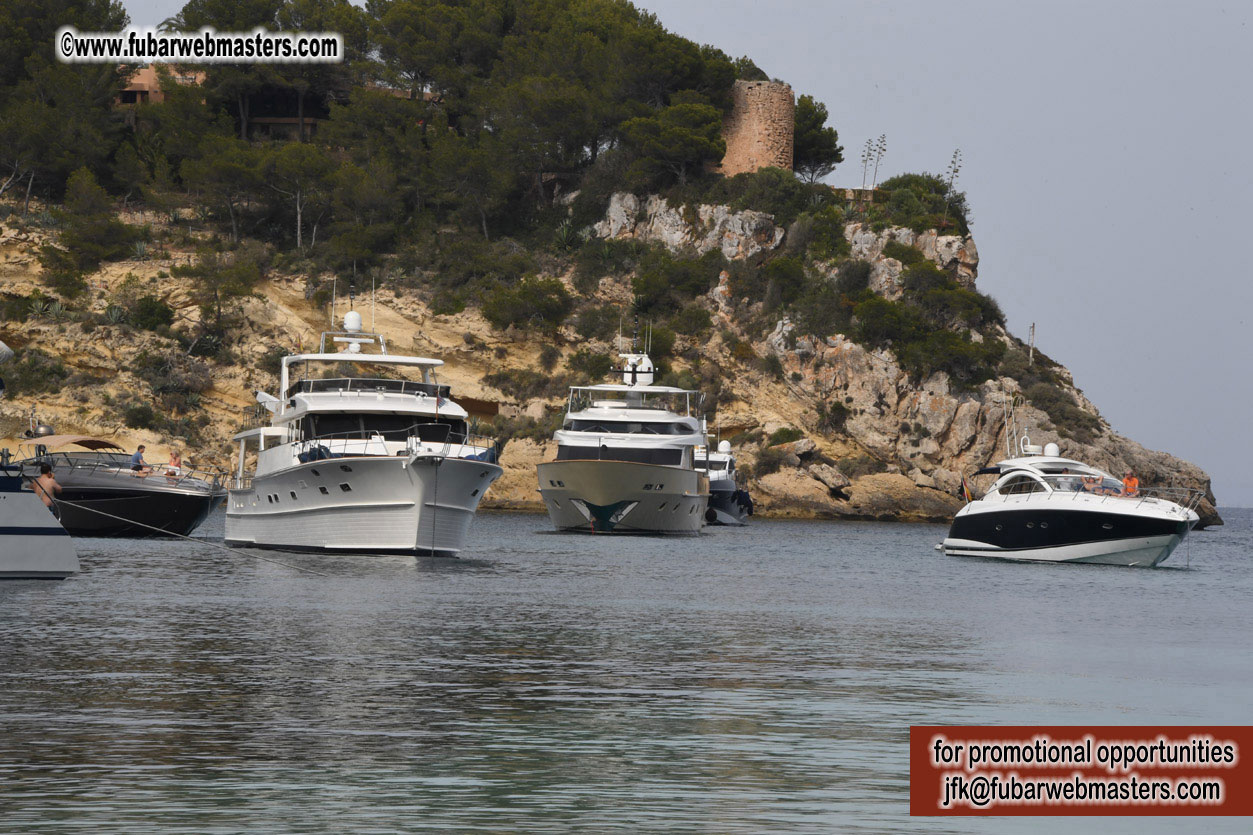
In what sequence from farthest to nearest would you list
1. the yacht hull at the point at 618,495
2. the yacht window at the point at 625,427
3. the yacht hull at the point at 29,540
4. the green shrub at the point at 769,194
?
the green shrub at the point at 769,194 < the yacht window at the point at 625,427 < the yacht hull at the point at 618,495 < the yacht hull at the point at 29,540

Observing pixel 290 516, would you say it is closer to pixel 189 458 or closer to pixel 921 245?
pixel 189 458

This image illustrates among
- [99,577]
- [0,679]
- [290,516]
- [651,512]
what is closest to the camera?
[0,679]

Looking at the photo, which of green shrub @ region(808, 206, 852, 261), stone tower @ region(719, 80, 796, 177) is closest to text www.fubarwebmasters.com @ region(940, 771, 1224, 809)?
green shrub @ region(808, 206, 852, 261)

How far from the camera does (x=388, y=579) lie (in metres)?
28.9

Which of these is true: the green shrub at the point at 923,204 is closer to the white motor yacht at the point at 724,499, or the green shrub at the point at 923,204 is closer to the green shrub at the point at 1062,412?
the green shrub at the point at 1062,412

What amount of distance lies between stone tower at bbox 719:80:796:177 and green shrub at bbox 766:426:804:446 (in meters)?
22.7

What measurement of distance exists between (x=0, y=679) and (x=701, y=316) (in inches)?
2871

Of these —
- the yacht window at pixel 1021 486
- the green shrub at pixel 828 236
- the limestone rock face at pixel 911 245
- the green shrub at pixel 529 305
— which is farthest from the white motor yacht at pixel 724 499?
the yacht window at pixel 1021 486

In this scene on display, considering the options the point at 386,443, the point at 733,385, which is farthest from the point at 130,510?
the point at 733,385

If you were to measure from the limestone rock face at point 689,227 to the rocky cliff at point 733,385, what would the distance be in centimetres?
18

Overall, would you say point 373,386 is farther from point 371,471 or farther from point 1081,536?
point 1081,536

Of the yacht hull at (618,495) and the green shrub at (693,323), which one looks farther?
the green shrub at (693,323)

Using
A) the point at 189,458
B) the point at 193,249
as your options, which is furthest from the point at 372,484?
the point at 193,249

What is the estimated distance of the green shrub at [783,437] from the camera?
263 ft
